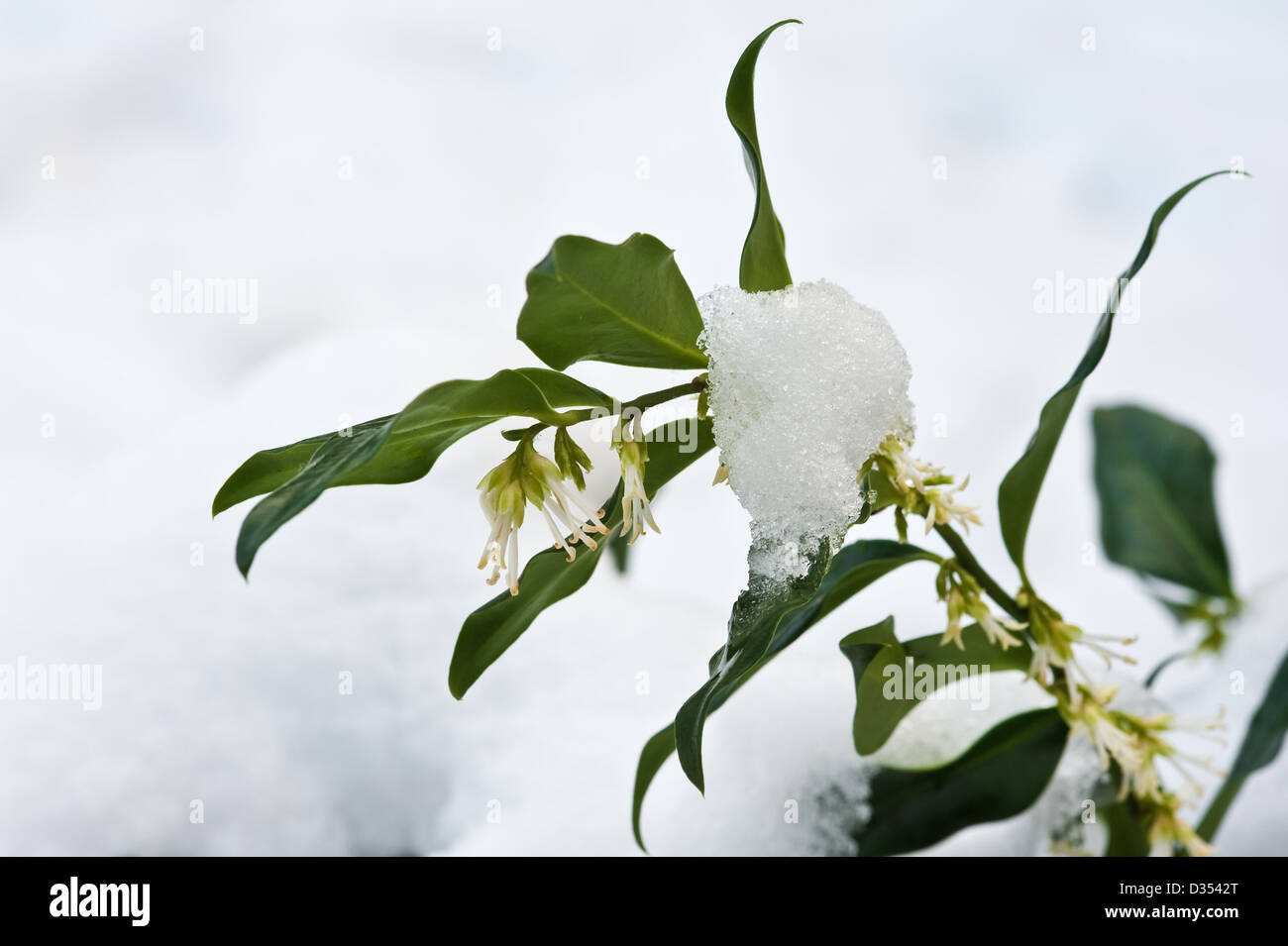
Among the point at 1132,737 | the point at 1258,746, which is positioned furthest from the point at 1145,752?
the point at 1258,746

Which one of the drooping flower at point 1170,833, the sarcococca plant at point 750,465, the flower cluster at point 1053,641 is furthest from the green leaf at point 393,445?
the drooping flower at point 1170,833

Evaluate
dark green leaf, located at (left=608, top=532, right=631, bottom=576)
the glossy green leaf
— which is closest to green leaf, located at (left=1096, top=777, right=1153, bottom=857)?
the glossy green leaf

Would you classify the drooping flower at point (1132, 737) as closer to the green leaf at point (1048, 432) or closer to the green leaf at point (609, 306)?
the green leaf at point (1048, 432)

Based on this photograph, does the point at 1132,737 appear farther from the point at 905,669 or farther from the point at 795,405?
the point at 795,405
